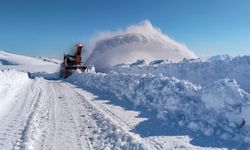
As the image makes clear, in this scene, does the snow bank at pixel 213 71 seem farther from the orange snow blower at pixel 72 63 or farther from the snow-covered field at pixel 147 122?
the orange snow blower at pixel 72 63

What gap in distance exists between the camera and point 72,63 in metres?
58.7

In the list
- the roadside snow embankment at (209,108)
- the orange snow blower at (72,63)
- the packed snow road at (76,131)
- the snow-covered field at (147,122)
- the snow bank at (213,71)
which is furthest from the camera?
the orange snow blower at (72,63)

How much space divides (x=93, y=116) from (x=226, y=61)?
20.6 meters

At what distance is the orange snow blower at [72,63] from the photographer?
189ft

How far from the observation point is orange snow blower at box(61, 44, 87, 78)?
57.7 m

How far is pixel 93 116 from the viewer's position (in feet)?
41.9

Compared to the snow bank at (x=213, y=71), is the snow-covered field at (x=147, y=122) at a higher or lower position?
lower

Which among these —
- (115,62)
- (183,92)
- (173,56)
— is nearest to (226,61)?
(183,92)

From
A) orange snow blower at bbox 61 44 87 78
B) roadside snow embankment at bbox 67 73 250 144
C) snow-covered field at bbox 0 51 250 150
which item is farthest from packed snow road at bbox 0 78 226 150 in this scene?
orange snow blower at bbox 61 44 87 78

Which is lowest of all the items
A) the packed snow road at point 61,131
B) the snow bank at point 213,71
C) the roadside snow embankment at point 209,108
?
the packed snow road at point 61,131

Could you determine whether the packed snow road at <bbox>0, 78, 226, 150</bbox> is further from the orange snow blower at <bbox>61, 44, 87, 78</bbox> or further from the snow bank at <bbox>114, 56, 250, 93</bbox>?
the orange snow blower at <bbox>61, 44, 87, 78</bbox>

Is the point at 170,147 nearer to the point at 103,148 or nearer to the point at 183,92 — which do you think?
the point at 103,148

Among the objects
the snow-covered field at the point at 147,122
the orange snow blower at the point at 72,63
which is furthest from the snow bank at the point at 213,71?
the orange snow blower at the point at 72,63

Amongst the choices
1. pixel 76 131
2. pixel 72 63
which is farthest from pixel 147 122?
pixel 72 63
